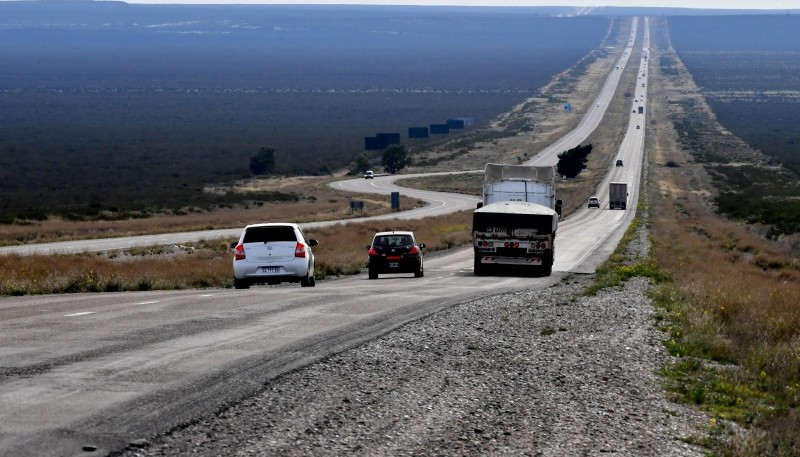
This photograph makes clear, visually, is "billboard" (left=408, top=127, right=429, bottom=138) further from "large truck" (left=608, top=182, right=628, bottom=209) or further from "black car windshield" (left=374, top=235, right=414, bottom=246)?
"black car windshield" (left=374, top=235, right=414, bottom=246)

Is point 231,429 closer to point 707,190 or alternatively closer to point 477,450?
point 477,450

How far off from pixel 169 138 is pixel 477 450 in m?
163

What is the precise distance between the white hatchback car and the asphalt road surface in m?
1.67

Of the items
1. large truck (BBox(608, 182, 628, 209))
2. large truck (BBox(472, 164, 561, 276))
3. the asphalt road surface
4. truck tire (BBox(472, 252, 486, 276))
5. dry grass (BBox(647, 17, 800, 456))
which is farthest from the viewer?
large truck (BBox(608, 182, 628, 209))

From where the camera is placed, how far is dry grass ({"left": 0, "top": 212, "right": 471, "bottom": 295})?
86.5 ft

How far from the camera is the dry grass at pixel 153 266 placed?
26.4m

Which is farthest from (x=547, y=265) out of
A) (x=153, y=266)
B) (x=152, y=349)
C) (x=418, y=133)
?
(x=418, y=133)

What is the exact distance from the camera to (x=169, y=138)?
168 m

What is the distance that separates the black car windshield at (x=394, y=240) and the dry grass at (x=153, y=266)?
2.14 m

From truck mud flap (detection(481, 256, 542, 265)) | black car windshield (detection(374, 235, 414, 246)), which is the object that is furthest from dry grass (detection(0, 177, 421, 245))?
truck mud flap (detection(481, 256, 542, 265))

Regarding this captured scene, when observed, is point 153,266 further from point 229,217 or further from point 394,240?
point 229,217

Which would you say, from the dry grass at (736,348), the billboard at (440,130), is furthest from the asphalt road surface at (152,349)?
the billboard at (440,130)

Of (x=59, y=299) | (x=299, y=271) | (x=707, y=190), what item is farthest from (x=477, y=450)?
(x=707, y=190)

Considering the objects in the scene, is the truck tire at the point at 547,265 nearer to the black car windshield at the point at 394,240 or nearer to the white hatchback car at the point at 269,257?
the black car windshield at the point at 394,240
